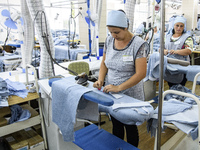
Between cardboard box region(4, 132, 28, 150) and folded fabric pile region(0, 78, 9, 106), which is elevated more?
folded fabric pile region(0, 78, 9, 106)

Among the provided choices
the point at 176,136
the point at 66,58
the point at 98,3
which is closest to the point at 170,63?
the point at 176,136

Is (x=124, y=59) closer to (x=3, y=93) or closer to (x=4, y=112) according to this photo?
(x=3, y=93)

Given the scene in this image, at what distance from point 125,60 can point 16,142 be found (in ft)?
4.88

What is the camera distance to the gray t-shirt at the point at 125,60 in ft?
4.35

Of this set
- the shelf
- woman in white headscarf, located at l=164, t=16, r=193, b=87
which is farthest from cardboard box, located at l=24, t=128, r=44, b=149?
woman in white headscarf, located at l=164, t=16, r=193, b=87

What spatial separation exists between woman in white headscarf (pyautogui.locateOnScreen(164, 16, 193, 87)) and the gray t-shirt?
1382mm

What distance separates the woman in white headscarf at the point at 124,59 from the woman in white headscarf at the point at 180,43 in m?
1.39

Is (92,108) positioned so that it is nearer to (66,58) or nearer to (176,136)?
(176,136)

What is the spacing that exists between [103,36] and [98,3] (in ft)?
4.42

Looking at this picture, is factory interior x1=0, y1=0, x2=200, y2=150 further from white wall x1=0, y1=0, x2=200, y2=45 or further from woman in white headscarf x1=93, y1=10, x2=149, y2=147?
white wall x1=0, y1=0, x2=200, y2=45

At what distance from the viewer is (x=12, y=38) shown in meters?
Result: 7.18

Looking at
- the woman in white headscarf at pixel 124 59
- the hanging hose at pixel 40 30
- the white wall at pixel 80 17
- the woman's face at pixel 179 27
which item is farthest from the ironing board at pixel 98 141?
the white wall at pixel 80 17

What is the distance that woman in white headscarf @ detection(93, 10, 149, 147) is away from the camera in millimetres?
1282

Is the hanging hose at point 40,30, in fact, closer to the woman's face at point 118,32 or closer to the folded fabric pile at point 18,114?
the folded fabric pile at point 18,114
